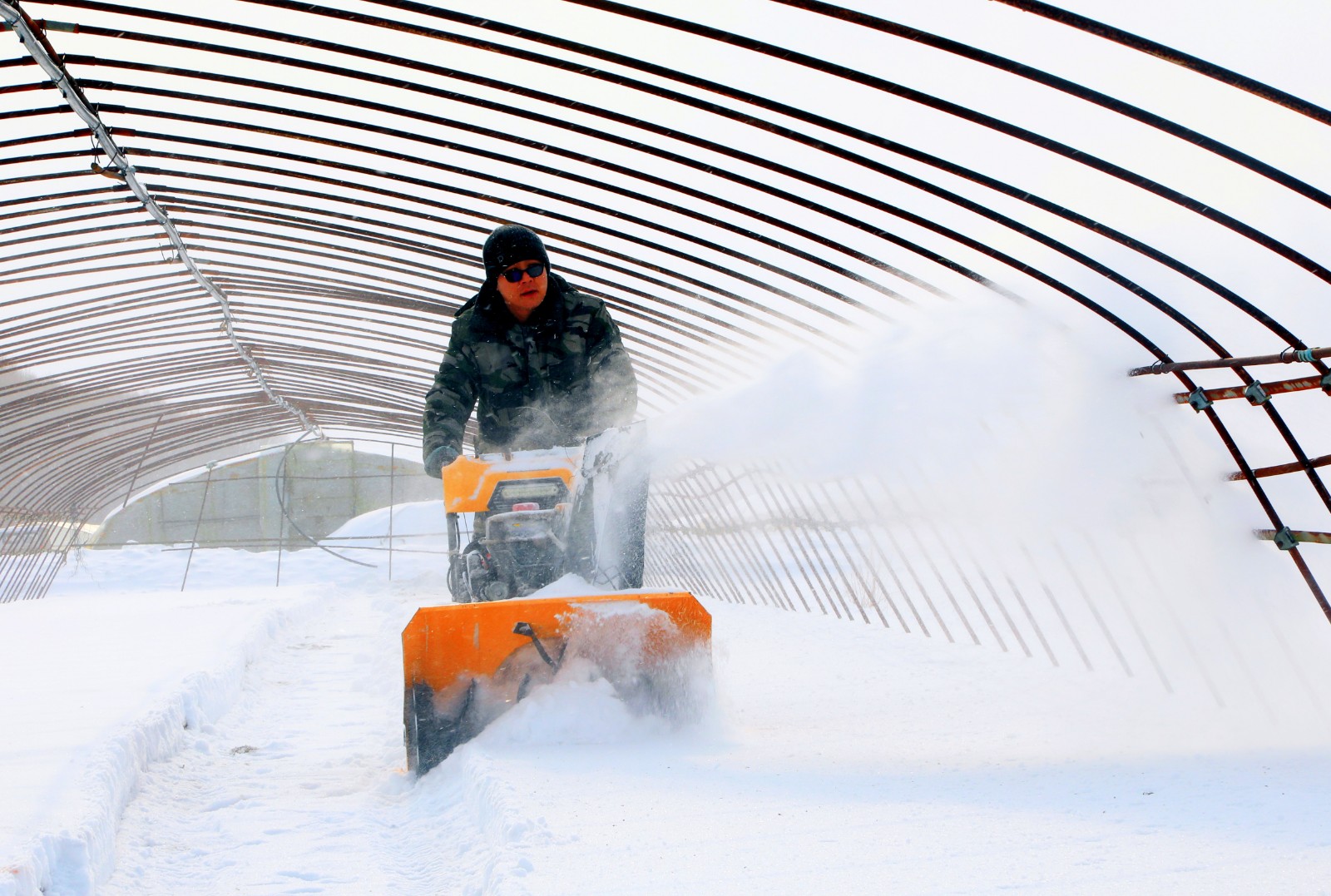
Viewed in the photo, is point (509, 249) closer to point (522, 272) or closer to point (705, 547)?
point (522, 272)

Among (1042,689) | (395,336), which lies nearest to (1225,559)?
(1042,689)

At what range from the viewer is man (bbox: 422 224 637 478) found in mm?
4301

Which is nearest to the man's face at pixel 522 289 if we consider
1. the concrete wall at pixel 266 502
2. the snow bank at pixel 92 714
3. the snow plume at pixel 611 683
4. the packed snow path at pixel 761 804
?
the snow plume at pixel 611 683

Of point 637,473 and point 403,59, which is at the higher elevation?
point 403,59

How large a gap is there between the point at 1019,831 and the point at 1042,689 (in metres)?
2.75

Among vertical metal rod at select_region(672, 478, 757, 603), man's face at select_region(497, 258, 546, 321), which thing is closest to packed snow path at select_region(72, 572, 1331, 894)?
man's face at select_region(497, 258, 546, 321)

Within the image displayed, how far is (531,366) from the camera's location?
446 centimetres

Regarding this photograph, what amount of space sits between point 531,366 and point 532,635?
123 centimetres

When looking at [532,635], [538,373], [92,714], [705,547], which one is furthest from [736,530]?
[532,635]

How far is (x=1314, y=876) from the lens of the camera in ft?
7.00

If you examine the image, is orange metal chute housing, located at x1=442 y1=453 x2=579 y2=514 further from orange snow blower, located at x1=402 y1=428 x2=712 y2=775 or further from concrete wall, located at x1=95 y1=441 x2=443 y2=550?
concrete wall, located at x1=95 y1=441 x2=443 y2=550

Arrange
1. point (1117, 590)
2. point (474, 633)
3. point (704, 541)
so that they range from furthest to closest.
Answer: point (704, 541) → point (1117, 590) → point (474, 633)

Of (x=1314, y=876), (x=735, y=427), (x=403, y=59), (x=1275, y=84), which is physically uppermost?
(x=403, y=59)

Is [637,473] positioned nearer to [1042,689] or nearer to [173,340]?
[1042,689]
